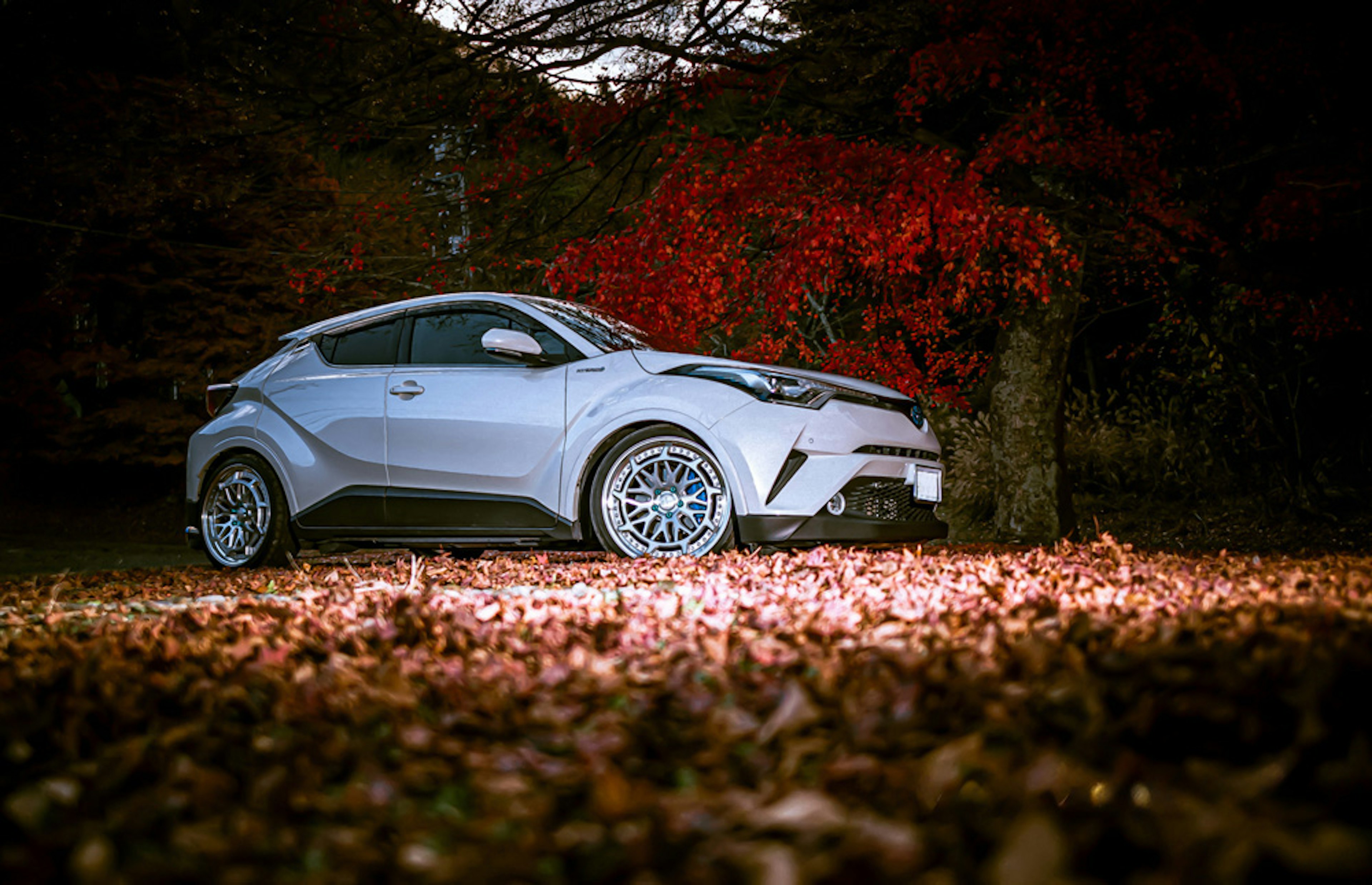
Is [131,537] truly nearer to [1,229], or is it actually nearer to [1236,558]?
[1,229]

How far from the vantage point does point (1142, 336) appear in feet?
51.4

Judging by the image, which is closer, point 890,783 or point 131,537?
point 890,783

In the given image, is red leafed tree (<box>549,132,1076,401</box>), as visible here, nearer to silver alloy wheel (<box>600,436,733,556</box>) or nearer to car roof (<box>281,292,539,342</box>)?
car roof (<box>281,292,539,342</box>)

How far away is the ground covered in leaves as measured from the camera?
1.29m

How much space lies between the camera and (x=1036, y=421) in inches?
366

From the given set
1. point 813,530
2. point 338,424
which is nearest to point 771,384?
point 813,530

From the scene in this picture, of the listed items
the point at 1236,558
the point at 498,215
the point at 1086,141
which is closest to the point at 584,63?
the point at 498,215

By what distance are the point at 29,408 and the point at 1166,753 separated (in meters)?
15.6

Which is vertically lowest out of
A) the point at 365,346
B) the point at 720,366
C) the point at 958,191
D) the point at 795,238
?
the point at 720,366

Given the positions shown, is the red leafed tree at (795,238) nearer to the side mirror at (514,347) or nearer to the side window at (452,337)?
the side window at (452,337)

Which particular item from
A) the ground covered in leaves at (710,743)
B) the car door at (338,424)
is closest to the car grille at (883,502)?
the ground covered in leaves at (710,743)

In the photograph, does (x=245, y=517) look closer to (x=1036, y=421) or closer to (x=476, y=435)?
(x=476, y=435)

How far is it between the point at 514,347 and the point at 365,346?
54.3 inches

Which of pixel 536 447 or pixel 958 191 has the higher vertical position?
pixel 958 191
